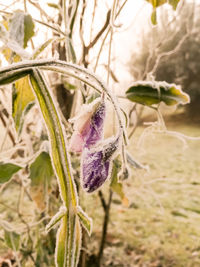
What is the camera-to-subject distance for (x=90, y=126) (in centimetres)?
33

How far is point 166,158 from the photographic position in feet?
14.2

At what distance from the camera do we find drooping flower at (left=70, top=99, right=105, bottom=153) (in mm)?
324

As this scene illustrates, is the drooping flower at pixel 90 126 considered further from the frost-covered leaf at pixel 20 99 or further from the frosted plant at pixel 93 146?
the frost-covered leaf at pixel 20 99

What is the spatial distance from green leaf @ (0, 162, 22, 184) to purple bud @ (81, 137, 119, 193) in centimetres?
34

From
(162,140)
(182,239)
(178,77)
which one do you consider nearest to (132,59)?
(178,77)

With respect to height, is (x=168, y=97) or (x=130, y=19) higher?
(x=130, y=19)

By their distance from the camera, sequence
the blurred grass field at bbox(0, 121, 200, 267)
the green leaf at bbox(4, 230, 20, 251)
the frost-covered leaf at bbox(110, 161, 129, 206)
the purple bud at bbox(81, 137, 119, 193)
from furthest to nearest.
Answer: the blurred grass field at bbox(0, 121, 200, 267) < the green leaf at bbox(4, 230, 20, 251) < the frost-covered leaf at bbox(110, 161, 129, 206) < the purple bud at bbox(81, 137, 119, 193)

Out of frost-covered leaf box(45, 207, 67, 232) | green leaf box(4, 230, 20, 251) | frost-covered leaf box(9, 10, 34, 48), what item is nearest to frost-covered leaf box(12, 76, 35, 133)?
frost-covered leaf box(9, 10, 34, 48)

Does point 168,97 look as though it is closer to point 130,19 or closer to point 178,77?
point 130,19

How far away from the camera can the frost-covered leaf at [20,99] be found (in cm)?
52

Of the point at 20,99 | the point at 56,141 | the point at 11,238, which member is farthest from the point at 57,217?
the point at 11,238

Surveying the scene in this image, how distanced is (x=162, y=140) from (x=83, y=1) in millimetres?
4746

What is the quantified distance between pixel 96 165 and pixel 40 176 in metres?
0.45

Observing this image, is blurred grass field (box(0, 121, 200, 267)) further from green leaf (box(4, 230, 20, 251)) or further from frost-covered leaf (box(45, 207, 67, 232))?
frost-covered leaf (box(45, 207, 67, 232))
